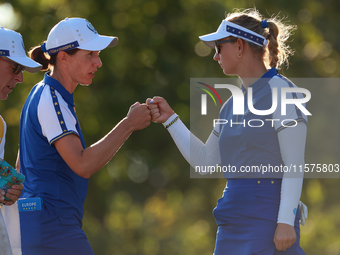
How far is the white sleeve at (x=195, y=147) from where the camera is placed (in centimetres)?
345

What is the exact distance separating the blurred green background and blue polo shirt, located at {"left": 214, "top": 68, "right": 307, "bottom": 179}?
22.5 feet

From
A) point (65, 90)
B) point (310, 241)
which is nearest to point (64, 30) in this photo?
point (65, 90)

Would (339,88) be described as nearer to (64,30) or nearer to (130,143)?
(130,143)

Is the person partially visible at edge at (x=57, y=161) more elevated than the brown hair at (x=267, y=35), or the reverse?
the brown hair at (x=267, y=35)

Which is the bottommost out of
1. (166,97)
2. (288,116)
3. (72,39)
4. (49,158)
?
(166,97)

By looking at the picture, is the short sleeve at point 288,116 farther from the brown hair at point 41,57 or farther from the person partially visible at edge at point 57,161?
the brown hair at point 41,57

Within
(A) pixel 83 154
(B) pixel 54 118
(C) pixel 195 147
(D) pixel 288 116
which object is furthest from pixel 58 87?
(D) pixel 288 116

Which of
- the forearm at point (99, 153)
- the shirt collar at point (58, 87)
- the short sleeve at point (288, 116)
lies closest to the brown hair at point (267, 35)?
the short sleeve at point (288, 116)

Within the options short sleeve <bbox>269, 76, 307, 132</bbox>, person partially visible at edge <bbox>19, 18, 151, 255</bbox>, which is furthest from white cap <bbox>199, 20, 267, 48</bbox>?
person partially visible at edge <bbox>19, 18, 151, 255</bbox>

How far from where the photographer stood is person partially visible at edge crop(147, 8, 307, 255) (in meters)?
2.76

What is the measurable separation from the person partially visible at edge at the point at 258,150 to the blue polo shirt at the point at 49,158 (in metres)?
0.95

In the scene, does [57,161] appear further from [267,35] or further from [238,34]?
[267,35]

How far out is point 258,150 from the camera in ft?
9.45

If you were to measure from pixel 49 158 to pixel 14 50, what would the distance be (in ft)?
2.38
